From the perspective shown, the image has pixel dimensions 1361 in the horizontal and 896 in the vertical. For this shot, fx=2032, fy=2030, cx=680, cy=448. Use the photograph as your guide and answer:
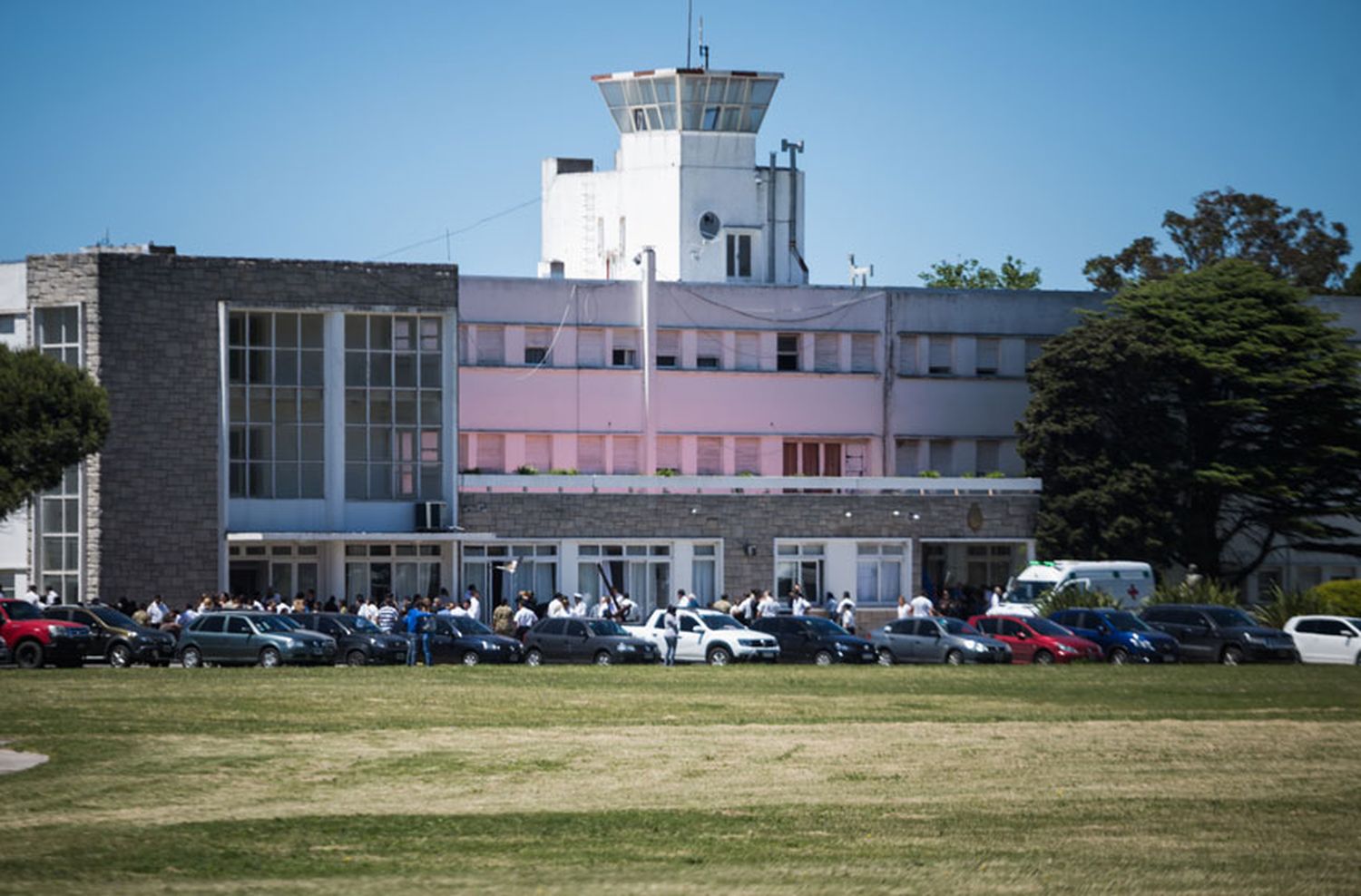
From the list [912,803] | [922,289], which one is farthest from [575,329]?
[912,803]

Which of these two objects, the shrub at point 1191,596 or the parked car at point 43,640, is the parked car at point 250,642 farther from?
the shrub at point 1191,596

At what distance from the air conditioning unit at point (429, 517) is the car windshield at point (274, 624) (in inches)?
498

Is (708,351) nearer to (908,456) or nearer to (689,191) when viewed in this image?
(908,456)

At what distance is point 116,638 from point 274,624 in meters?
3.38

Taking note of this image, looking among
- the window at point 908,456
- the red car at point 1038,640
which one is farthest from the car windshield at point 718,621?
the window at point 908,456

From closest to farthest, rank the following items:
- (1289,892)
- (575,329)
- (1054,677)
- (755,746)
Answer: (1289,892) → (755,746) → (1054,677) → (575,329)

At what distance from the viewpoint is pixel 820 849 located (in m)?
19.6

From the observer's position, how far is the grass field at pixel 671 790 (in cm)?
1831

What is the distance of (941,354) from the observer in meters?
73.6

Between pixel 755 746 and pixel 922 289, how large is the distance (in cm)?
4792

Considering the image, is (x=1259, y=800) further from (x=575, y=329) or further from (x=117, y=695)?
(x=575, y=329)

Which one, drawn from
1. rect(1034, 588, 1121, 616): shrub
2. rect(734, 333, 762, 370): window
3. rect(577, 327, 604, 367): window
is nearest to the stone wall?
rect(1034, 588, 1121, 616): shrub

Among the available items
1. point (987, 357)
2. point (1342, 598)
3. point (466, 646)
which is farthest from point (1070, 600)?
point (987, 357)

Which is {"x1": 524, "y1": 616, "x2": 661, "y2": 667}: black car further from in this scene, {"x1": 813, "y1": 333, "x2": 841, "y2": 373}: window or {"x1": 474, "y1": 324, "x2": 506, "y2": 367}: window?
{"x1": 813, "y1": 333, "x2": 841, "y2": 373}: window
